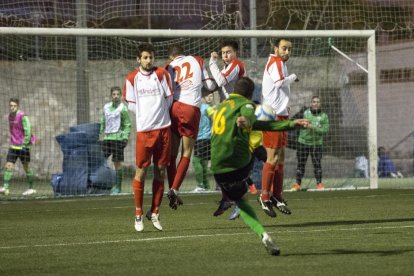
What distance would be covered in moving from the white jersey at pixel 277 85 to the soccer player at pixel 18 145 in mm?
8647

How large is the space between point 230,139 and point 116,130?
39.3ft

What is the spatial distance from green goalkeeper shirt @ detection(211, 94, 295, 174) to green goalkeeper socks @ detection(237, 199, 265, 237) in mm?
329

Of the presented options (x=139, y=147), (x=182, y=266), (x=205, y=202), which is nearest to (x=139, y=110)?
(x=139, y=147)

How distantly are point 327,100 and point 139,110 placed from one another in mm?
12282

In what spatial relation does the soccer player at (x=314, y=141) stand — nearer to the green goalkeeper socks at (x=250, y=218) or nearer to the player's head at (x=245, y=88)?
the player's head at (x=245, y=88)

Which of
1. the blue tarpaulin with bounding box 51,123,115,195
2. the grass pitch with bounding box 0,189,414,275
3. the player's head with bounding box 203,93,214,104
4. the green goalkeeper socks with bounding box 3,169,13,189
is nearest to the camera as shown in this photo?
the grass pitch with bounding box 0,189,414,275

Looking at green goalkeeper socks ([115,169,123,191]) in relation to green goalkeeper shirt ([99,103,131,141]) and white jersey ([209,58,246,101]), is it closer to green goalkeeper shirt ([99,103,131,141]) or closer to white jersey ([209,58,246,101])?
green goalkeeper shirt ([99,103,131,141])

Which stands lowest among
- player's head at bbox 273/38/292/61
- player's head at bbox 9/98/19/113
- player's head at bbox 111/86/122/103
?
player's head at bbox 9/98/19/113

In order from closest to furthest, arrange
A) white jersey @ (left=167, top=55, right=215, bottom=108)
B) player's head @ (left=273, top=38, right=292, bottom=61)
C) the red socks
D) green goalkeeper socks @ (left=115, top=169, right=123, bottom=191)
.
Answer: white jersey @ (left=167, top=55, right=215, bottom=108) → the red socks → player's head @ (left=273, top=38, right=292, bottom=61) → green goalkeeper socks @ (left=115, top=169, right=123, bottom=191)

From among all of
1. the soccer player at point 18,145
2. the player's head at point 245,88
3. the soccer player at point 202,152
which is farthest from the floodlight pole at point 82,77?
the player's head at point 245,88

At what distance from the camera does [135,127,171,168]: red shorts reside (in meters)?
12.1

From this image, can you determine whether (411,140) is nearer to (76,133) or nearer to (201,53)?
(201,53)

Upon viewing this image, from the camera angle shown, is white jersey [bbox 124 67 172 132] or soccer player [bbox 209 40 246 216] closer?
white jersey [bbox 124 67 172 132]

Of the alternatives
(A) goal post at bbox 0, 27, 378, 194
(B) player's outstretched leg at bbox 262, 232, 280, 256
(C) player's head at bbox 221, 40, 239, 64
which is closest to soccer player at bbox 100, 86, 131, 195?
(A) goal post at bbox 0, 27, 378, 194
